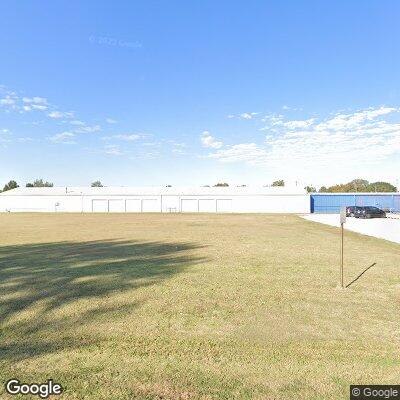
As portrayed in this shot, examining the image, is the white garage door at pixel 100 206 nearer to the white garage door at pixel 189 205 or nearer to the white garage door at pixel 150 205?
the white garage door at pixel 150 205

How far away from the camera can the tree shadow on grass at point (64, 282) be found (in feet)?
15.9

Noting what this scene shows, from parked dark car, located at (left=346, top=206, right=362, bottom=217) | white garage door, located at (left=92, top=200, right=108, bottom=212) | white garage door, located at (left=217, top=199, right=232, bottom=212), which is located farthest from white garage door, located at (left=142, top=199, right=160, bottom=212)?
parked dark car, located at (left=346, top=206, right=362, bottom=217)

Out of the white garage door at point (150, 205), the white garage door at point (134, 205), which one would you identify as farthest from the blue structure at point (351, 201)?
the white garage door at point (134, 205)

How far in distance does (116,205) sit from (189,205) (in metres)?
14.8

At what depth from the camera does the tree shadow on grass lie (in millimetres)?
4850

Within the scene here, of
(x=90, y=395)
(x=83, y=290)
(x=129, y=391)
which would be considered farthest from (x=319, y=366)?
(x=83, y=290)

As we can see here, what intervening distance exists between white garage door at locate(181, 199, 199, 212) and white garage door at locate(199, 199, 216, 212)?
101 centimetres

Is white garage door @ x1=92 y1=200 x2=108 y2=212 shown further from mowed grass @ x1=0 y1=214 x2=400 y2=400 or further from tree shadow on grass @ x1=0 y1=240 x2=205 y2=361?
mowed grass @ x1=0 y1=214 x2=400 y2=400

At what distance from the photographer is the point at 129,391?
3539mm

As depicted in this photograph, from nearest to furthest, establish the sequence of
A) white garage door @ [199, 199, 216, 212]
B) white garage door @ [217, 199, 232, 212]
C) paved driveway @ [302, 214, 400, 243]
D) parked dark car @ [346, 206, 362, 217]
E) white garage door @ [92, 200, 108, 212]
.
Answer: paved driveway @ [302, 214, 400, 243] < parked dark car @ [346, 206, 362, 217] < white garage door @ [217, 199, 232, 212] < white garage door @ [199, 199, 216, 212] < white garage door @ [92, 200, 108, 212]

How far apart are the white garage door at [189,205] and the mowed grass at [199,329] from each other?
173ft

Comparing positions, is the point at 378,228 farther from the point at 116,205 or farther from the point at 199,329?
the point at 116,205

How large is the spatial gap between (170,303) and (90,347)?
218cm

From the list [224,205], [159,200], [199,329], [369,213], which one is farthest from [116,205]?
[199,329]
